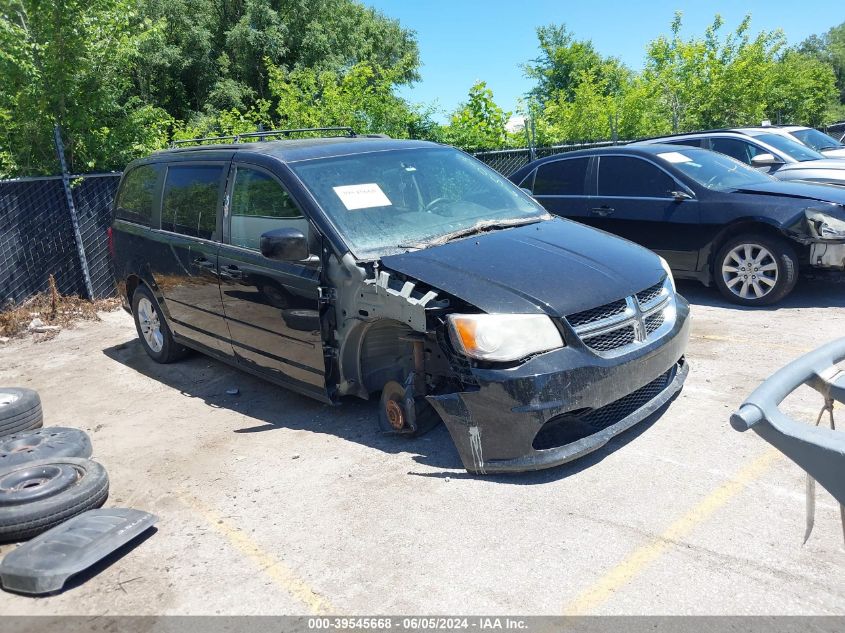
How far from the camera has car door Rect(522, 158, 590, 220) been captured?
27.2ft

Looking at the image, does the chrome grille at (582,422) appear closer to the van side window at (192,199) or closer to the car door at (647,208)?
the van side window at (192,199)

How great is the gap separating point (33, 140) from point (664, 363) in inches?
360

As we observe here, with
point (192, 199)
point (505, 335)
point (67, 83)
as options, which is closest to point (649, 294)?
point (505, 335)

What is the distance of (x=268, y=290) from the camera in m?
4.85

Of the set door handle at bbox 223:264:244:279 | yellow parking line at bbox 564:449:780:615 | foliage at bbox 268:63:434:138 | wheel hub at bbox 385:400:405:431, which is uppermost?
foliage at bbox 268:63:434:138

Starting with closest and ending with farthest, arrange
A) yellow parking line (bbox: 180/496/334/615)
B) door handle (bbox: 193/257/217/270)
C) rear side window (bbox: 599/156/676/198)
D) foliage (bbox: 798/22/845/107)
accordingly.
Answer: yellow parking line (bbox: 180/496/334/615) → door handle (bbox: 193/257/217/270) → rear side window (bbox: 599/156/676/198) → foliage (bbox: 798/22/845/107)

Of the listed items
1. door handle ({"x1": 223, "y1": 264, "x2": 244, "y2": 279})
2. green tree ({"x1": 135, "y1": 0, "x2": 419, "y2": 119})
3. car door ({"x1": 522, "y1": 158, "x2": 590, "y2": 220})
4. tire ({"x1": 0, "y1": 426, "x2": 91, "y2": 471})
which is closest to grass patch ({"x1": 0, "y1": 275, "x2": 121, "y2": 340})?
tire ({"x1": 0, "y1": 426, "x2": 91, "y2": 471})

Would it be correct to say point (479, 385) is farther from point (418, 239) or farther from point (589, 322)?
point (418, 239)

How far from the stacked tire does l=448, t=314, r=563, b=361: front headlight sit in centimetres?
223

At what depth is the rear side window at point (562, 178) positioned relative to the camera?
8.34m

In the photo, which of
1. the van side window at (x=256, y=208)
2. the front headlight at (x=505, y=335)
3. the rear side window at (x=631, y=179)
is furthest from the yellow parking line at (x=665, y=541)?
the rear side window at (x=631, y=179)

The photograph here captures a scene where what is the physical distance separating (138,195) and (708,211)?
556cm

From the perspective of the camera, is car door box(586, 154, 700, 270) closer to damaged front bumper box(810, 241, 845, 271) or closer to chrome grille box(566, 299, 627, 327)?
damaged front bumper box(810, 241, 845, 271)

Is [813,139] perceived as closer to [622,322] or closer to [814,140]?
[814,140]
